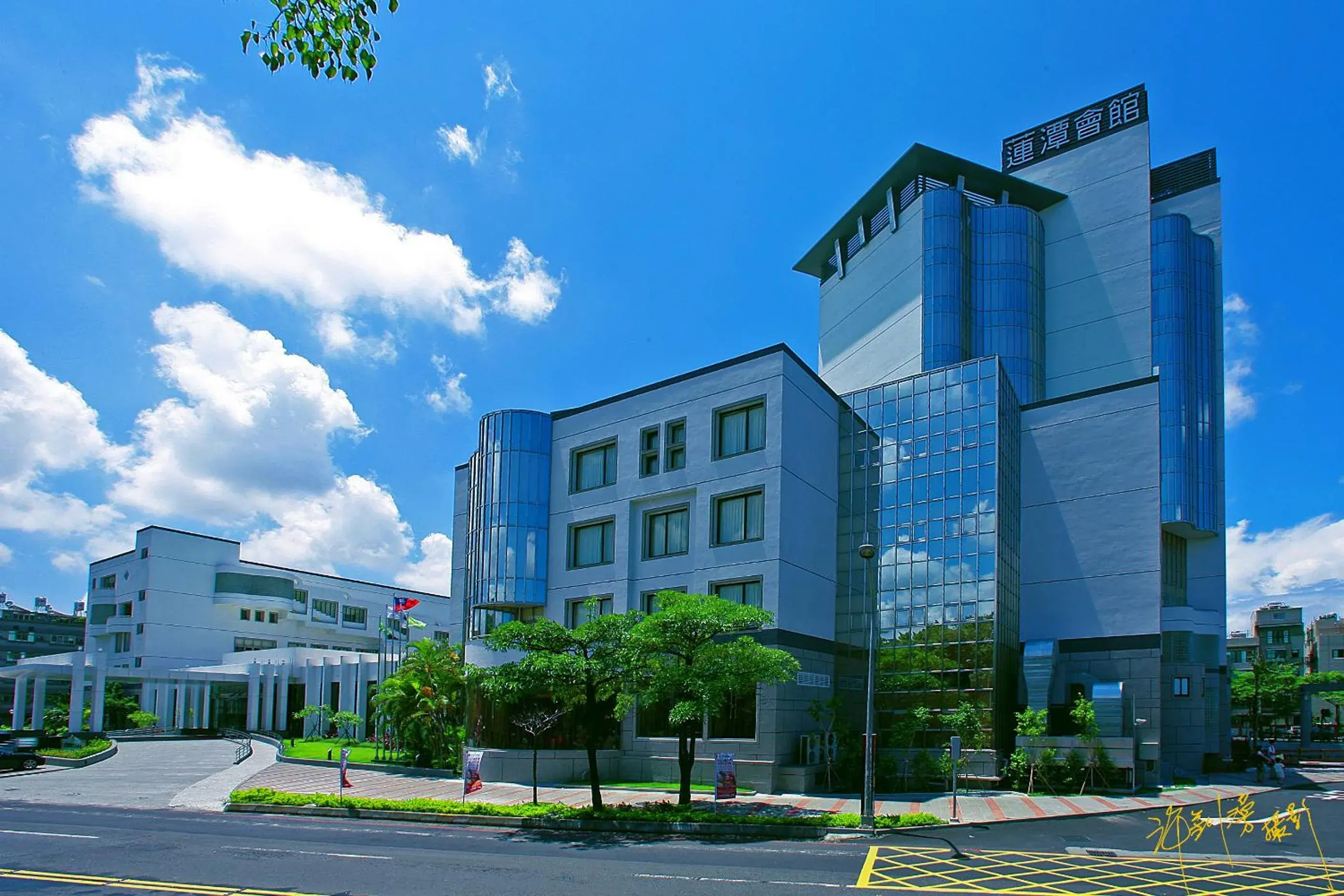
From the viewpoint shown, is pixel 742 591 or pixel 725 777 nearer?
pixel 725 777

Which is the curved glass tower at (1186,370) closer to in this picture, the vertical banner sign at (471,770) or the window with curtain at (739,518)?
the window with curtain at (739,518)

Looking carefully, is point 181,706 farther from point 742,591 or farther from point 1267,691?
point 1267,691

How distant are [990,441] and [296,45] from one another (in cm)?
3334

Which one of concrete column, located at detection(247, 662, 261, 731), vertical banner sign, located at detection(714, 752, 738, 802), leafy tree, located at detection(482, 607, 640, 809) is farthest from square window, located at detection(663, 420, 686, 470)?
concrete column, located at detection(247, 662, 261, 731)

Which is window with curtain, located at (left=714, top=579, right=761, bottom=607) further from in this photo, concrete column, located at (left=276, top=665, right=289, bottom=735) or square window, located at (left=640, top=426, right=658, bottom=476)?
concrete column, located at (left=276, top=665, right=289, bottom=735)

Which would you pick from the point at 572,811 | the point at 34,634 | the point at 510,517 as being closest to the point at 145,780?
the point at 510,517

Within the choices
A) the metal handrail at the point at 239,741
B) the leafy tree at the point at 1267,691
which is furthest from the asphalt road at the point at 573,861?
the leafy tree at the point at 1267,691

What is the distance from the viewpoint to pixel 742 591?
35.9 meters

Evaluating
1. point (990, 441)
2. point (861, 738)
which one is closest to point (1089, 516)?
point (990, 441)

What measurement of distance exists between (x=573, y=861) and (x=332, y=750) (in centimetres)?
3480

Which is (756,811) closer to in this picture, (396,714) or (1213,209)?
(396,714)

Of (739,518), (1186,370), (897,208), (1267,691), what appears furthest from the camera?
(1267,691)

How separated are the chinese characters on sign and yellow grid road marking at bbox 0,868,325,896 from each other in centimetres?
6087

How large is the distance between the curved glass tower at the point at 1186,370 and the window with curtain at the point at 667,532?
30757 millimetres
